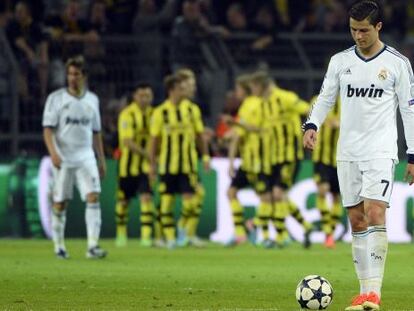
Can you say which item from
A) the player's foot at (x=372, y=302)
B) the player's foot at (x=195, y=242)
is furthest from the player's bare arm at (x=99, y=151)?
the player's foot at (x=372, y=302)

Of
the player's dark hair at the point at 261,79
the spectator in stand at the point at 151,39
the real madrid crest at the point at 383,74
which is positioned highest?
the spectator in stand at the point at 151,39

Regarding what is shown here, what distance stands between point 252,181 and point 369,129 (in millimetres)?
10583

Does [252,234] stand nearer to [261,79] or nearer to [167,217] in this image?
[167,217]

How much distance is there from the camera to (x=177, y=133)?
64.9ft

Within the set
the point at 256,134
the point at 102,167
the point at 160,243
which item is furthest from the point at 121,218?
the point at 102,167

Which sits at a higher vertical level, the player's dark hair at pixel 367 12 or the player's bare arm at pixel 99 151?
the player's dark hair at pixel 367 12

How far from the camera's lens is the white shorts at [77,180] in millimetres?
16141

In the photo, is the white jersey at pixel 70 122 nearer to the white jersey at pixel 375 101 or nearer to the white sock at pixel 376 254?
the white jersey at pixel 375 101

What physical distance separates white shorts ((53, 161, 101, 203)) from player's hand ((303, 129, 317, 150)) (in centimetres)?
645

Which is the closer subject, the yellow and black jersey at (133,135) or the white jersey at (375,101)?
the white jersey at (375,101)

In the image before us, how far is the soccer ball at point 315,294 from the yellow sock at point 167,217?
9727 millimetres

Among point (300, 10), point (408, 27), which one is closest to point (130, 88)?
point (300, 10)

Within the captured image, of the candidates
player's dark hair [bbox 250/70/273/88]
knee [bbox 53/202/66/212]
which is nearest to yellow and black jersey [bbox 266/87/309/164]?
player's dark hair [bbox 250/70/273/88]

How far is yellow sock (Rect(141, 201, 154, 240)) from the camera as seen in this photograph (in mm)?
20188
